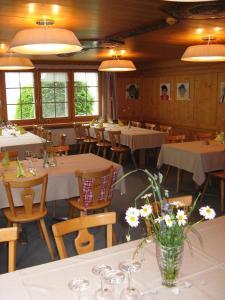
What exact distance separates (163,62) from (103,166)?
Result: 5.87 m

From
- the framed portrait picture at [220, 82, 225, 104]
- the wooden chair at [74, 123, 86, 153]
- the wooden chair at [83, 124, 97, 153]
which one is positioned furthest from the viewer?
the wooden chair at [74, 123, 86, 153]

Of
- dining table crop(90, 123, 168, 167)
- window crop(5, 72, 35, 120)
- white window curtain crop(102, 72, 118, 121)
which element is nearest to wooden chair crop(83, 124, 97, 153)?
white window curtain crop(102, 72, 118, 121)

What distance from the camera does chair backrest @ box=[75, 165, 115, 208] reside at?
3.36 meters

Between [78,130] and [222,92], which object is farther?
[78,130]

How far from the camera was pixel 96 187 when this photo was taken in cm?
345

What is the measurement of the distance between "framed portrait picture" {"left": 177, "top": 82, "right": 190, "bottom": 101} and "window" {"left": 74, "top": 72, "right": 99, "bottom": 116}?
2.41 metres

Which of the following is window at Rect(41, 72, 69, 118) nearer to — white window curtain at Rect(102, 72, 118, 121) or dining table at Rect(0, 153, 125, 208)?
white window curtain at Rect(102, 72, 118, 121)

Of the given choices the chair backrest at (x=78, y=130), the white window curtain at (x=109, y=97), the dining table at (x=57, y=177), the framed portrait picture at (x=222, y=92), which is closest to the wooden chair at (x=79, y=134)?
the chair backrest at (x=78, y=130)

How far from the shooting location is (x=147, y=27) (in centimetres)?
418

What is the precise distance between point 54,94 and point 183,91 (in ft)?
11.2

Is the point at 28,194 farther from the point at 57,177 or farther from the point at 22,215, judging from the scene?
the point at 57,177

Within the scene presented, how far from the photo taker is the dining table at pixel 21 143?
5.43 m

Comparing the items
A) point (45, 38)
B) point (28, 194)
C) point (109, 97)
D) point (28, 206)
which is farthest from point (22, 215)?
point (109, 97)

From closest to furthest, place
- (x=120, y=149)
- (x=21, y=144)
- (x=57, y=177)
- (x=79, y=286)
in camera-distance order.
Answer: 1. (x=79, y=286)
2. (x=57, y=177)
3. (x=21, y=144)
4. (x=120, y=149)
